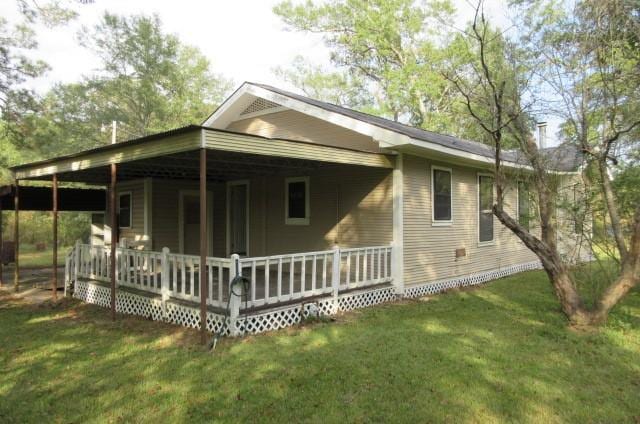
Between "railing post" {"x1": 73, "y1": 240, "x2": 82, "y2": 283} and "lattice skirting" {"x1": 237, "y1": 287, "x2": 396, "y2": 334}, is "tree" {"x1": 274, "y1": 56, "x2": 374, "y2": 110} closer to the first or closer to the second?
"lattice skirting" {"x1": 237, "y1": 287, "x2": 396, "y2": 334}

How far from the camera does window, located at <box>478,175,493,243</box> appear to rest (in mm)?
10672

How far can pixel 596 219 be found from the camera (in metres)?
7.23

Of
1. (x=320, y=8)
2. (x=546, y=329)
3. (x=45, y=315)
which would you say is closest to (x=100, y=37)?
(x=320, y=8)

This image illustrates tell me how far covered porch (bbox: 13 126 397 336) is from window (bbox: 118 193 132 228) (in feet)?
0.09

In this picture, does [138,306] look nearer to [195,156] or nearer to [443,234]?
[195,156]

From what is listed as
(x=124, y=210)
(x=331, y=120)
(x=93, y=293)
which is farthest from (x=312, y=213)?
(x=124, y=210)

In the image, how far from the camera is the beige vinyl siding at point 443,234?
843cm

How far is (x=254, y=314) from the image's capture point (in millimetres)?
5934

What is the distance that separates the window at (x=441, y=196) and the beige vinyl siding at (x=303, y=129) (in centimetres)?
162

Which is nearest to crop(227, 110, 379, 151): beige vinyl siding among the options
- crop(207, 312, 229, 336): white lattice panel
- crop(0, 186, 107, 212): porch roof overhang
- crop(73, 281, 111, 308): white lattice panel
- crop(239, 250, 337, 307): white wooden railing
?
crop(239, 250, 337, 307): white wooden railing

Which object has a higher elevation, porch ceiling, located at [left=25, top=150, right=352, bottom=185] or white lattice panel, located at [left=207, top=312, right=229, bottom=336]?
porch ceiling, located at [left=25, top=150, right=352, bottom=185]

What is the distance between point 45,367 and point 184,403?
2.12 meters

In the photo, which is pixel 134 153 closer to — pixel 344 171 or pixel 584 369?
pixel 344 171

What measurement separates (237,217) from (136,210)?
2.65 metres
